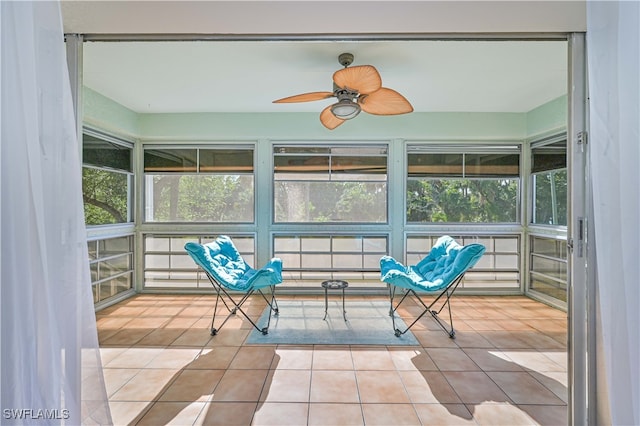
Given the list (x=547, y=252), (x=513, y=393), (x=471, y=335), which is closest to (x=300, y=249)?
(x=471, y=335)

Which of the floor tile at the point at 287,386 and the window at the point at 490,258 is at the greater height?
the window at the point at 490,258

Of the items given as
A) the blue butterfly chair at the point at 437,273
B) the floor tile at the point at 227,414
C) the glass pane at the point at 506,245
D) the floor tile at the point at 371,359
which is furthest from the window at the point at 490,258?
the floor tile at the point at 227,414

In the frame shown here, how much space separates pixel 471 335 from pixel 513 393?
898mm

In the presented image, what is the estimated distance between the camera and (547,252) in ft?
12.7

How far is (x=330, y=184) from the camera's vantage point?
423 cm

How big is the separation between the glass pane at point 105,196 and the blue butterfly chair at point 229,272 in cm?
150

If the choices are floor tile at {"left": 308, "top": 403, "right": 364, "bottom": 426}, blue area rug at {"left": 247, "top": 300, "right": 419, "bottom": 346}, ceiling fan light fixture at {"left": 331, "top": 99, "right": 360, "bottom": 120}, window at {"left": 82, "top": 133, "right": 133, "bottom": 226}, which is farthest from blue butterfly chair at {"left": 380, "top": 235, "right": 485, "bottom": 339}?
window at {"left": 82, "top": 133, "right": 133, "bottom": 226}

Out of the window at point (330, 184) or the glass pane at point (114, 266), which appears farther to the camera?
the window at point (330, 184)

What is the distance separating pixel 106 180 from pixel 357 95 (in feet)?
10.4

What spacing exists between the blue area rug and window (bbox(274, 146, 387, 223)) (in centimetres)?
117

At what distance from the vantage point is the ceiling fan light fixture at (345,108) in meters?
2.59

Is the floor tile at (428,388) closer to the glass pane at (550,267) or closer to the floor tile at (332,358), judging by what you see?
the floor tile at (332,358)

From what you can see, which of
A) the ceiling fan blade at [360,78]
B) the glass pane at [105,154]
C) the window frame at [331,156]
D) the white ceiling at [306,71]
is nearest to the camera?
the ceiling fan blade at [360,78]

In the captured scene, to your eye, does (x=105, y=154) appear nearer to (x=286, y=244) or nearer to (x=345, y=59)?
(x=286, y=244)
